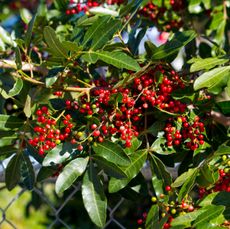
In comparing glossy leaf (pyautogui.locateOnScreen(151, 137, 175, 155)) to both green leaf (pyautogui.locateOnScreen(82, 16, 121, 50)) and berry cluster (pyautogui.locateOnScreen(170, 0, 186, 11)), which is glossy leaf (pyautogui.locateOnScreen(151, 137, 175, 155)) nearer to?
green leaf (pyautogui.locateOnScreen(82, 16, 121, 50))

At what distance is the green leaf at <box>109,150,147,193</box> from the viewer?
1265 millimetres

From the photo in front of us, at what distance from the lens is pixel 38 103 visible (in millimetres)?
1377

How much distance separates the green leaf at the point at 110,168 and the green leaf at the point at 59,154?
59mm

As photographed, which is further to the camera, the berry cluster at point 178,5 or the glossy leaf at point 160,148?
the berry cluster at point 178,5

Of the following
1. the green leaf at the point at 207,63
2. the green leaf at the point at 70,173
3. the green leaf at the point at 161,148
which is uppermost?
the green leaf at the point at 207,63

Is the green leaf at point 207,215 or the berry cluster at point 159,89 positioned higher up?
the berry cluster at point 159,89

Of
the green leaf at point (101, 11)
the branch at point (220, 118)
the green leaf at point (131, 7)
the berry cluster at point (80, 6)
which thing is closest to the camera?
the green leaf at point (131, 7)

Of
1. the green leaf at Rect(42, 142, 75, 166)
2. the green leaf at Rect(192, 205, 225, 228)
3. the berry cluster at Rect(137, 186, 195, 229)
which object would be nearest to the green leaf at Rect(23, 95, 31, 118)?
the green leaf at Rect(42, 142, 75, 166)

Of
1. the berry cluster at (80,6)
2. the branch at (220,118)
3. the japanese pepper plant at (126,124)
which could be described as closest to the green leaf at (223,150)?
the japanese pepper plant at (126,124)

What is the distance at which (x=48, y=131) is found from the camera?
4.09 feet

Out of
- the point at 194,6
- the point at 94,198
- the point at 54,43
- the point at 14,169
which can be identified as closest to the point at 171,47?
the point at 54,43

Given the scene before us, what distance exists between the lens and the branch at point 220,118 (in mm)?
1428

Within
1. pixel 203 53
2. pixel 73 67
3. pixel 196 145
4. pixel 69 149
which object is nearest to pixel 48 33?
pixel 73 67

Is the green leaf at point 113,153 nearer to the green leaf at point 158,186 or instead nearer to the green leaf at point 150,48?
the green leaf at point 158,186
